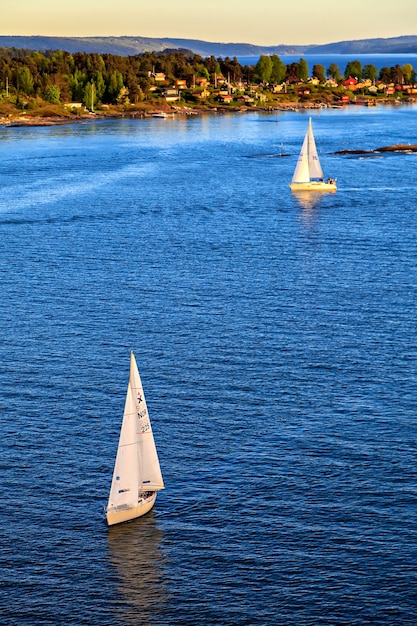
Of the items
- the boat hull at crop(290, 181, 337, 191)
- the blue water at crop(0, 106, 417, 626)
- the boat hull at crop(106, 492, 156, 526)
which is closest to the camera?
the blue water at crop(0, 106, 417, 626)

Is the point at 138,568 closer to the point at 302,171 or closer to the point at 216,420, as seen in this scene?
the point at 216,420

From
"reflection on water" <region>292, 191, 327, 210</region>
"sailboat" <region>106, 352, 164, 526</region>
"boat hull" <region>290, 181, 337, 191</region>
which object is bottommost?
"sailboat" <region>106, 352, 164, 526</region>

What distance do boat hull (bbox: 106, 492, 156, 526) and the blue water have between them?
44 centimetres

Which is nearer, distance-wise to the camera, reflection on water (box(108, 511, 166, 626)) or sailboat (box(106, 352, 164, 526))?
reflection on water (box(108, 511, 166, 626))

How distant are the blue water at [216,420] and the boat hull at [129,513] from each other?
437 mm

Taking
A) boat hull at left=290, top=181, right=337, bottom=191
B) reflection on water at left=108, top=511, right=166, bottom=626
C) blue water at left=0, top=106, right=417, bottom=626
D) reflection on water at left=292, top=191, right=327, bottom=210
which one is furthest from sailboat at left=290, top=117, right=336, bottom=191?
reflection on water at left=108, top=511, right=166, bottom=626

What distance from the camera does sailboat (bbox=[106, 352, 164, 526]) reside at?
43906 millimetres

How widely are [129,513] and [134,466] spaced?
2150 mm

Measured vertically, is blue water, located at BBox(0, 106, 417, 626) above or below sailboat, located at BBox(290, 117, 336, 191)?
below

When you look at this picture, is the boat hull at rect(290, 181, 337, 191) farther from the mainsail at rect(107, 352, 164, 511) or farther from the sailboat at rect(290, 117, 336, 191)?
the mainsail at rect(107, 352, 164, 511)

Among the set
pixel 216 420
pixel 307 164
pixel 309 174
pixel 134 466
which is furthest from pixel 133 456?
pixel 309 174

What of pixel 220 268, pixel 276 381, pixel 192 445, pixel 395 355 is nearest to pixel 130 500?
pixel 192 445

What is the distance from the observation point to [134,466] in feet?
146

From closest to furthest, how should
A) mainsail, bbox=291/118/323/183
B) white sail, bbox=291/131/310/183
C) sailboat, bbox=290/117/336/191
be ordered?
sailboat, bbox=290/117/336/191
mainsail, bbox=291/118/323/183
white sail, bbox=291/131/310/183
